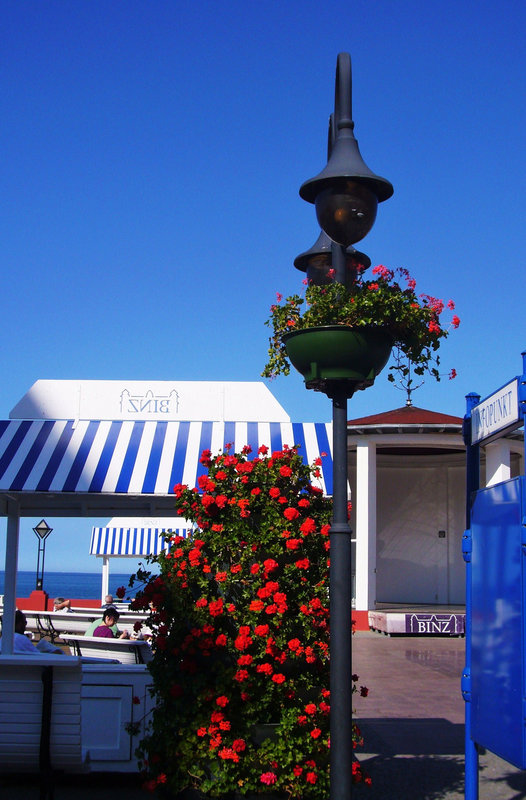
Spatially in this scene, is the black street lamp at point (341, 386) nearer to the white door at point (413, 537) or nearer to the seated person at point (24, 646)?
the seated person at point (24, 646)

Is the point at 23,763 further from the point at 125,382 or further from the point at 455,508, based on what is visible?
the point at 455,508

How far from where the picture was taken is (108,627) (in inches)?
462

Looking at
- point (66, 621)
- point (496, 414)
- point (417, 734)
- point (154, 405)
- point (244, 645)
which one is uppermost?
point (154, 405)

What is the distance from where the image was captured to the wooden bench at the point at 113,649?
403 inches

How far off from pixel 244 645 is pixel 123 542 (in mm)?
21789

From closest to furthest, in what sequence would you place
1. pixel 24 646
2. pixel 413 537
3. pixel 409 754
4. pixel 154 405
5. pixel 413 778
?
1. pixel 413 778
2. pixel 409 754
3. pixel 24 646
4. pixel 154 405
5. pixel 413 537

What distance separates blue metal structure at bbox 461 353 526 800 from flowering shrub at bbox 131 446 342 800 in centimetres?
99

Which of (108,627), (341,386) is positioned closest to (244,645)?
(341,386)

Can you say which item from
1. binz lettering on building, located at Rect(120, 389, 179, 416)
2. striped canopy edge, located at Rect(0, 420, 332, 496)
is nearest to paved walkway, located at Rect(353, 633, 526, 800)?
striped canopy edge, located at Rect(0, 420, 332, 496)

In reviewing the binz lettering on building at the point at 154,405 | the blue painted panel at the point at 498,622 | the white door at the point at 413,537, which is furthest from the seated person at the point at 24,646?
the white door at the point at 413,537

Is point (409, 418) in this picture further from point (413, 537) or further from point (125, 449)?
point (125, 449)

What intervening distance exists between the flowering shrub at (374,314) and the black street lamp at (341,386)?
20 cm

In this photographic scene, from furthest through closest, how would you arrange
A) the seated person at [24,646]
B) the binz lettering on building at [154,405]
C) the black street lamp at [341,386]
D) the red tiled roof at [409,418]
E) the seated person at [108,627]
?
the red tiled roof at [409,418] → the seated person at [108,627] → the binz lettering on building at [154,405] → the seated person at [24,646] → the black street lamp at [341,386]

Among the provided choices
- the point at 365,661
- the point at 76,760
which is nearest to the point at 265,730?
the point at 76,760
